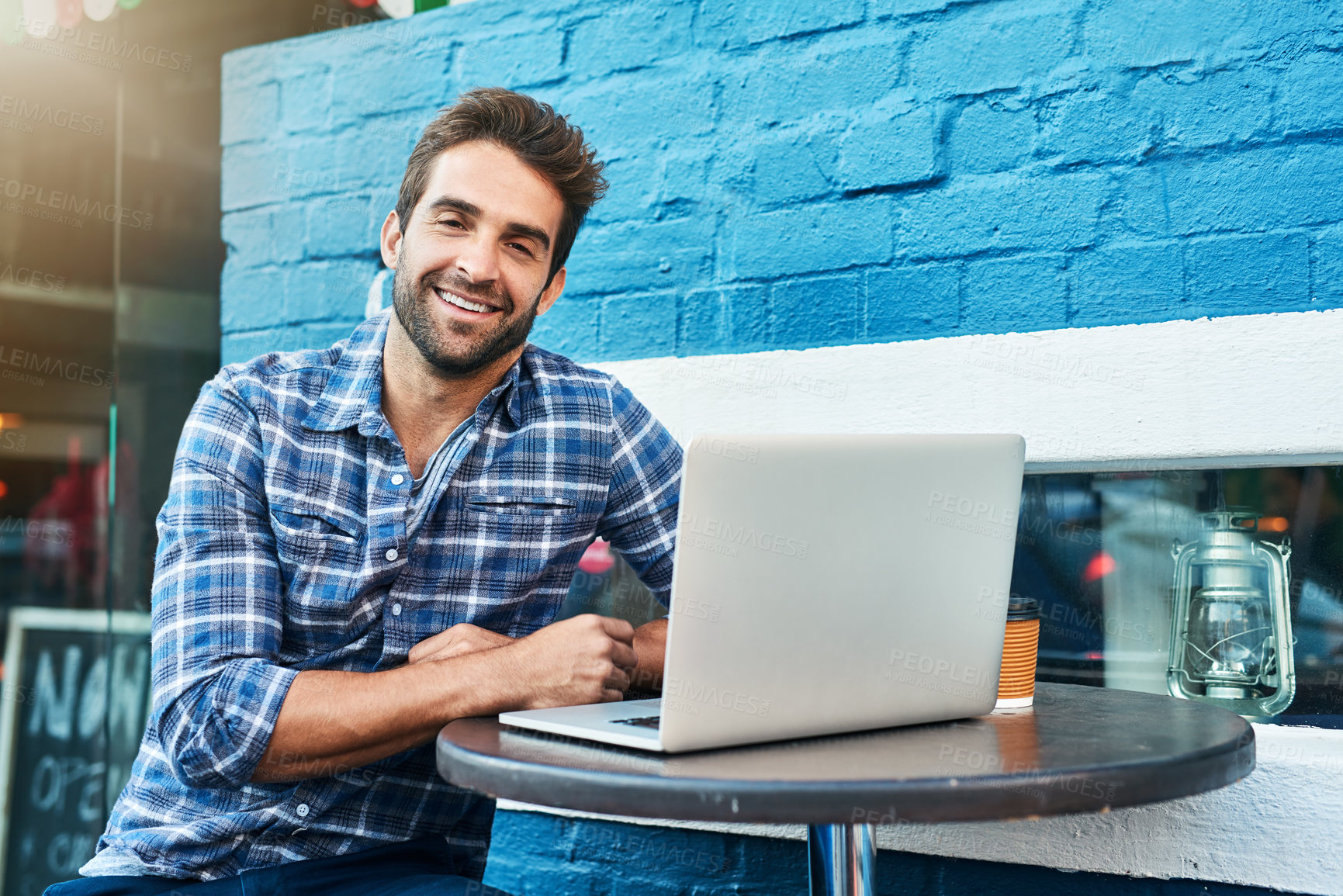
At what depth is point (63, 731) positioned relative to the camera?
2654 millimetres

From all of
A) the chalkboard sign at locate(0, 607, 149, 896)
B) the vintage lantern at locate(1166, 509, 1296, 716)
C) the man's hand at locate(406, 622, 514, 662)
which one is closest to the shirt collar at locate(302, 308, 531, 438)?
the man's hand at locate(406, 622, 514, 662)

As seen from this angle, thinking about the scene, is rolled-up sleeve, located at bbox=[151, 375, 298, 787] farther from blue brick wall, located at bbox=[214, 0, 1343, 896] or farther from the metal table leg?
blue brick wall, located at bbox=[214, 0, 1343, 896]

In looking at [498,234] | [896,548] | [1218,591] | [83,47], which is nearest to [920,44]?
[498,234]

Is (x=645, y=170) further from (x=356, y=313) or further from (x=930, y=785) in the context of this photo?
(x=930, y=785)

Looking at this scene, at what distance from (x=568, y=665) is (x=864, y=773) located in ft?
1.62

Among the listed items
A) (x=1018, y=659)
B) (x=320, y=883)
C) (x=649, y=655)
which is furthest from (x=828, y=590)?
(x=320, y=883)

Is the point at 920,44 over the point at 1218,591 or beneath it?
over

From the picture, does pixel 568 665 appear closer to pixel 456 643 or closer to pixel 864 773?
pixel 456 643

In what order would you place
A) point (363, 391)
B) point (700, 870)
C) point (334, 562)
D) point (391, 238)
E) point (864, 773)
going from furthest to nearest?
point (700, 870), point (391, 238), point (363, 391), point (334, 562), point (864, 773)

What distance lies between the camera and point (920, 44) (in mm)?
2027

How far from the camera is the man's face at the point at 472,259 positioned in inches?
66.1

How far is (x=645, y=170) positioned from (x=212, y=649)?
4.52 ft

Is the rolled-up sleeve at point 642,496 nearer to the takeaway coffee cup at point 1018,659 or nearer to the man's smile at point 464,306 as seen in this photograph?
the man's smile at point 464,306

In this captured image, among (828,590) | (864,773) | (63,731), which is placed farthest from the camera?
(63,731)
